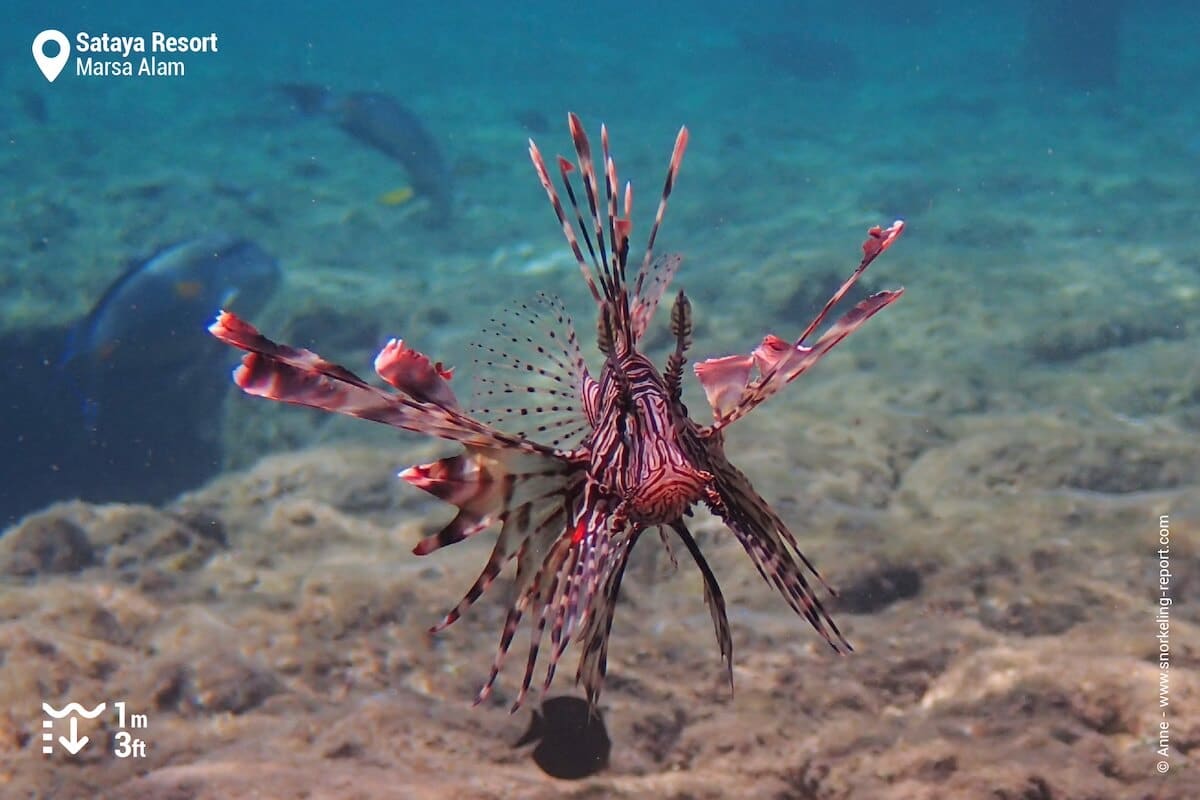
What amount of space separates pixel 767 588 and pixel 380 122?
10.9 m

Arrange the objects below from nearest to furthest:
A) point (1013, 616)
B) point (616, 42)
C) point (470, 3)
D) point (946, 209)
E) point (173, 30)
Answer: point (1013, 616) < point (946, 209) < point (616, 42) < point (173, 30) < point (470, 3)

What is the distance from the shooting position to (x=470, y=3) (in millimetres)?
63188

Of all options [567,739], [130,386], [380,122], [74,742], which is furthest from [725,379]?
[380,122]

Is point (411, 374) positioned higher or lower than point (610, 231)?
lower

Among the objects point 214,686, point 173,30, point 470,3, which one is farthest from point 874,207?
point 470,3

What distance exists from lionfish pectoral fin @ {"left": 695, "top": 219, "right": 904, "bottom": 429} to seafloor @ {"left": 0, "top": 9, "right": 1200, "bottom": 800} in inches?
53.3

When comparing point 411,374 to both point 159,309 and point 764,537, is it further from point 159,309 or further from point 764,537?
point 159,309

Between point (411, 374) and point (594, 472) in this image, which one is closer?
point (411, 374)

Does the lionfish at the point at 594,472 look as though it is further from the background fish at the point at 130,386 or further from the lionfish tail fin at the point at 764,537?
the background fish at the point at 130,386

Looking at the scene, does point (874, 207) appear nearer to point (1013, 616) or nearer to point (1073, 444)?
point (1073, 444)

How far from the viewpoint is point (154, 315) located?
730cm

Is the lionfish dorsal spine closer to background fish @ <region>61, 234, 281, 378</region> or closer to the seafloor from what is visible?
the seafloor

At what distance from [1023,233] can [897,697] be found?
9.49 meters

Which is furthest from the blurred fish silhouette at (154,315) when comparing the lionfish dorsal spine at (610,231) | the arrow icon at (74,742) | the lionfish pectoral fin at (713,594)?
the lionfish pectoral fin at (713,594)
